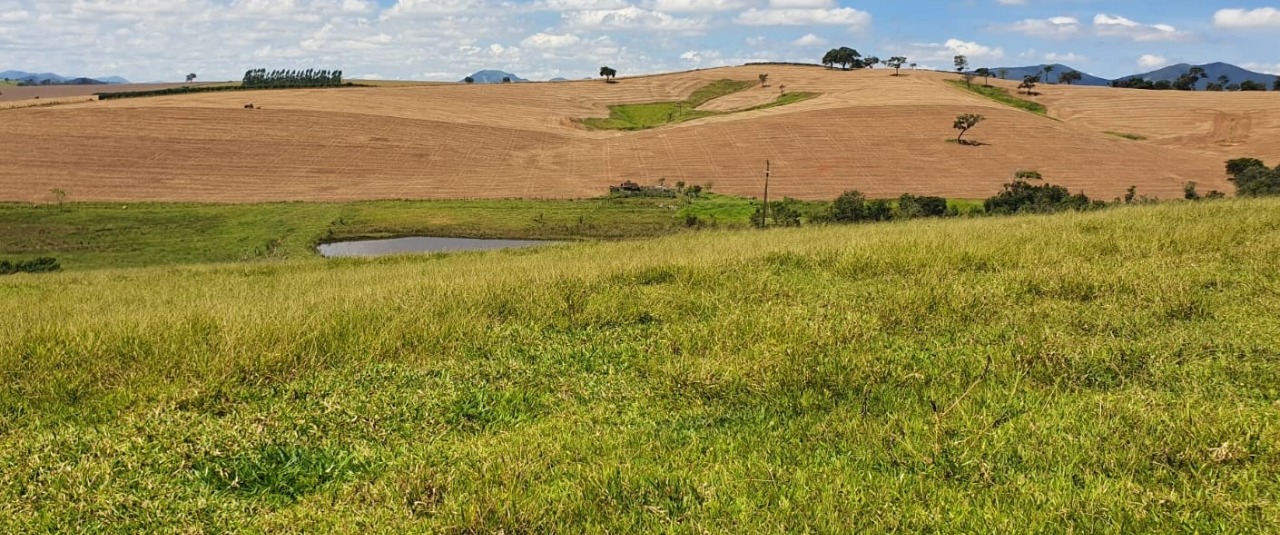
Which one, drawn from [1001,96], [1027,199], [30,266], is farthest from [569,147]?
[1001,96]

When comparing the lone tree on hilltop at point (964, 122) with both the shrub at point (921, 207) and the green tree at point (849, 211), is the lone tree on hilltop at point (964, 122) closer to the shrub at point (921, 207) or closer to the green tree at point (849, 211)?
the shrub at point (921, 207)

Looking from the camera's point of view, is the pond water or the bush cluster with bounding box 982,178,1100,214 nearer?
the pond water

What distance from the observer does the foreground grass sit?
410cm

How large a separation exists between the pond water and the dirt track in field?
662 inches

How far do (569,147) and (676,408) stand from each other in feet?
315

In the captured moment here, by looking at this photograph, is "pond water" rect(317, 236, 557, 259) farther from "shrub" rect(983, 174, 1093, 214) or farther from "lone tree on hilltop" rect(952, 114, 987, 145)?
"lone tree on hilltop" rect(952, 114, 987, 145)

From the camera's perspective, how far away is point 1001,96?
5217 inches

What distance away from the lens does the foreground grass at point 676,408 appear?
410cm

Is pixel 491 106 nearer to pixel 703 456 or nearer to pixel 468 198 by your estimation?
pixel 468 198

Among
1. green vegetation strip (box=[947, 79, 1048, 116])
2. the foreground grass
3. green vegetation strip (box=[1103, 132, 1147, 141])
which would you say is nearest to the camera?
the foreground grass

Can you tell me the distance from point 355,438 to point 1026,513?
4.46 m

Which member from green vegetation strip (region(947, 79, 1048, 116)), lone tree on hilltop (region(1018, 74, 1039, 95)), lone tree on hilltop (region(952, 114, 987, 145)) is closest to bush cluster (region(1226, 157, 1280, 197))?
lone tree on hilltop (region(952, 114, 987, 145))

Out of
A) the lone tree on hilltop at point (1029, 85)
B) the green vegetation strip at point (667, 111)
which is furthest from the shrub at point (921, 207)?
the lone tree on hilltop at point (1029, 85)

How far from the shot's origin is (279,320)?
7.54 metres
